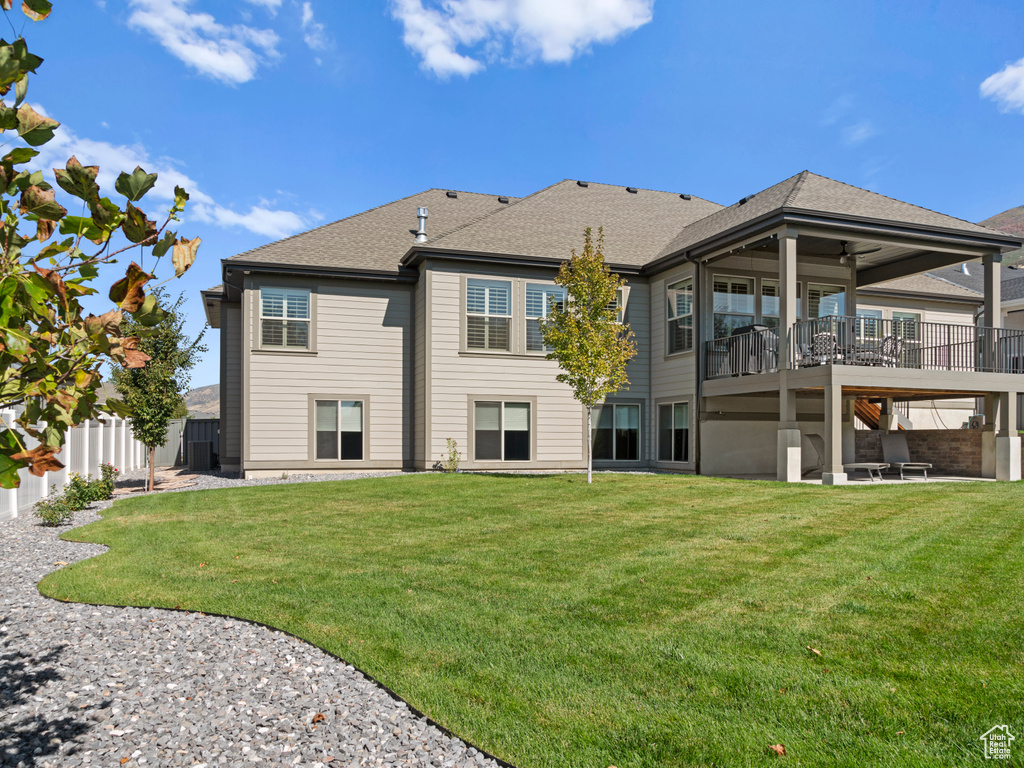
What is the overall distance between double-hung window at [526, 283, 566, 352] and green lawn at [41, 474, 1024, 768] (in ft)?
26.7

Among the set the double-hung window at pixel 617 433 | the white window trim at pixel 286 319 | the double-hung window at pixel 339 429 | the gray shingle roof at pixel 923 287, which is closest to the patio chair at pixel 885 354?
the double-hung window at pixel 617 433

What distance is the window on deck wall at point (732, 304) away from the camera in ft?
57.6

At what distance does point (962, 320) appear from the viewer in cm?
2309

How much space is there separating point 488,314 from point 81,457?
32.4 feet

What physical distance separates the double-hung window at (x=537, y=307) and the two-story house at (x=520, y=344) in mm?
52

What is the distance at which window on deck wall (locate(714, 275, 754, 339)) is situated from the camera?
17.5 metres

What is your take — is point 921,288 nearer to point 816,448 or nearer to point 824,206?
point 816,448

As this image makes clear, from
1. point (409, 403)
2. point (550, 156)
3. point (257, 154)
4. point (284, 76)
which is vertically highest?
point (550, 156)

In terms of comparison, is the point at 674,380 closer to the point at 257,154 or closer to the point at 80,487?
the point at 257,154

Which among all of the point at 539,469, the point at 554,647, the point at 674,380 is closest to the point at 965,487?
the point at 674,380

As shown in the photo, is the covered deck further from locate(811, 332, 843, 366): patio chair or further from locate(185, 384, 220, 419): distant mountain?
locate(185, 384, 220, 419): distant mountain

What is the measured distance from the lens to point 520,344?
1780 cm

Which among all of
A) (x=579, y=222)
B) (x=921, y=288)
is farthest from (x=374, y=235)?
(x=921, y=288)

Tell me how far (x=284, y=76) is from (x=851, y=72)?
59.3 ft
